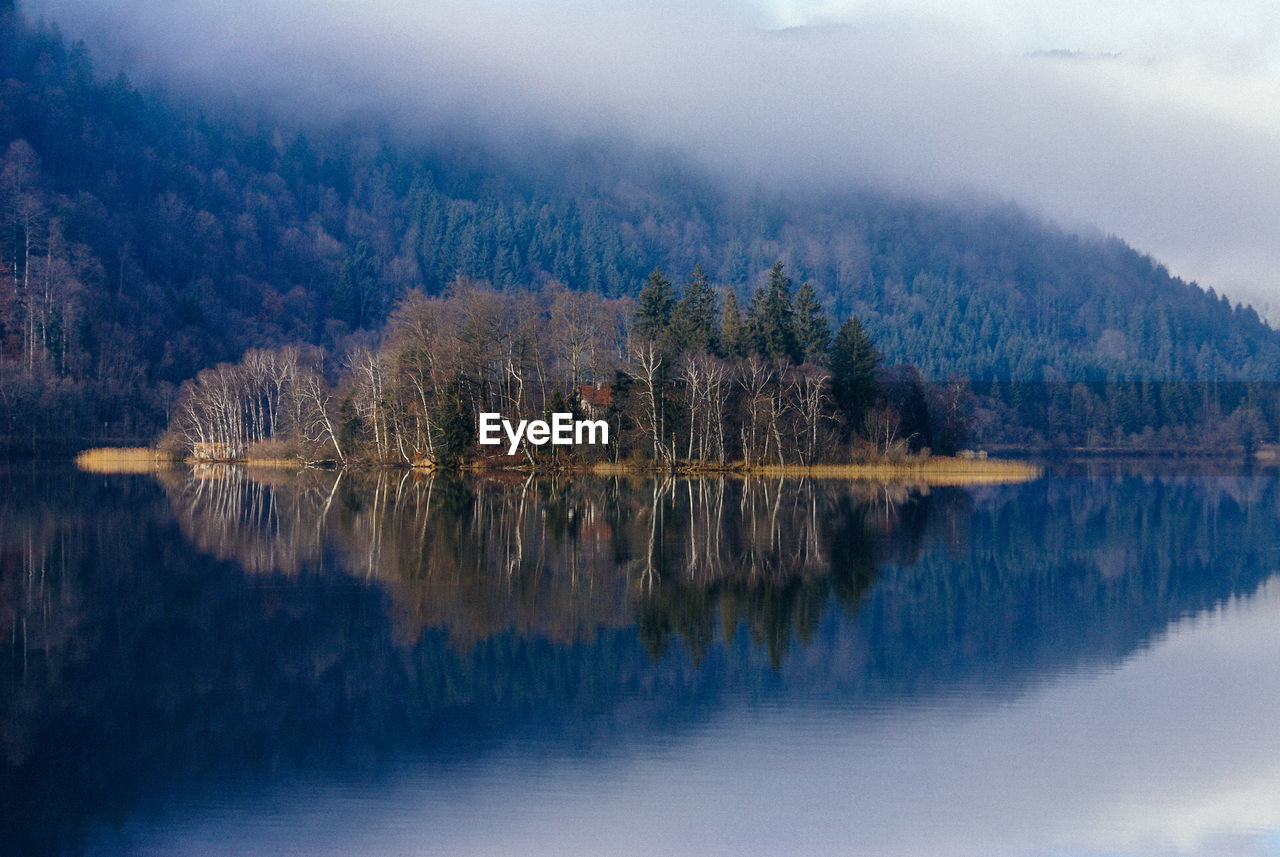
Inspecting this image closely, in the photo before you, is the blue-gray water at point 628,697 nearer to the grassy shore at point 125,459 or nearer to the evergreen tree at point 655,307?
the evergreen tree at point 655,307

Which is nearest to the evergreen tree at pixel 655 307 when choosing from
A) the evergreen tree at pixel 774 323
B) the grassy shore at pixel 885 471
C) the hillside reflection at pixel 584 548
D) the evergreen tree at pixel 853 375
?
the evergreen tree at pixel 774 323

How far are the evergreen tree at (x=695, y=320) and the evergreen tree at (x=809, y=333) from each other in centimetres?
595

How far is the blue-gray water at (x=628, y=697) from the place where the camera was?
11.1 meters

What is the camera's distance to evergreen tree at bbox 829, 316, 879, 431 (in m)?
75.1

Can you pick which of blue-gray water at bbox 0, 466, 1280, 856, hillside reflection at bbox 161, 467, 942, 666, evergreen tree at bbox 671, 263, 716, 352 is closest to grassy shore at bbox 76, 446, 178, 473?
hillside reflection at bbox 161, 467, 942, 666

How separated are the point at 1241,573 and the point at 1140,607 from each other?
7.30 meters

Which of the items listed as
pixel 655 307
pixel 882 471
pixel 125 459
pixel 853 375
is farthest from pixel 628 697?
pixel 125 459

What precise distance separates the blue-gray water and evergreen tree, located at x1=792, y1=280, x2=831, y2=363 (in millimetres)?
45758

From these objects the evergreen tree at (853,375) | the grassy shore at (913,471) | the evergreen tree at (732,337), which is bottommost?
the grassy shore at (913,471)

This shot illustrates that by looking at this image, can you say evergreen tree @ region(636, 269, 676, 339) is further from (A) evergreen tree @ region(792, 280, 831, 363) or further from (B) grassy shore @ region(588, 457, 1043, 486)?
(B) grassy shore @ region(588, 457, 1043, 486)

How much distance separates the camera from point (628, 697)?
15203 millimetres

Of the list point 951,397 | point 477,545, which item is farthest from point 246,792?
point 951,397

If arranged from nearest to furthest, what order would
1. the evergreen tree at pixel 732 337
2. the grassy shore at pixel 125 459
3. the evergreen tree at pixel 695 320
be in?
the evergreen tree at pixel 695 320, the evergreen tree at pixel 732 337, the grassy shore at pixel 125 459

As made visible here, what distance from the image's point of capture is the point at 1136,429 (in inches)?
6063
